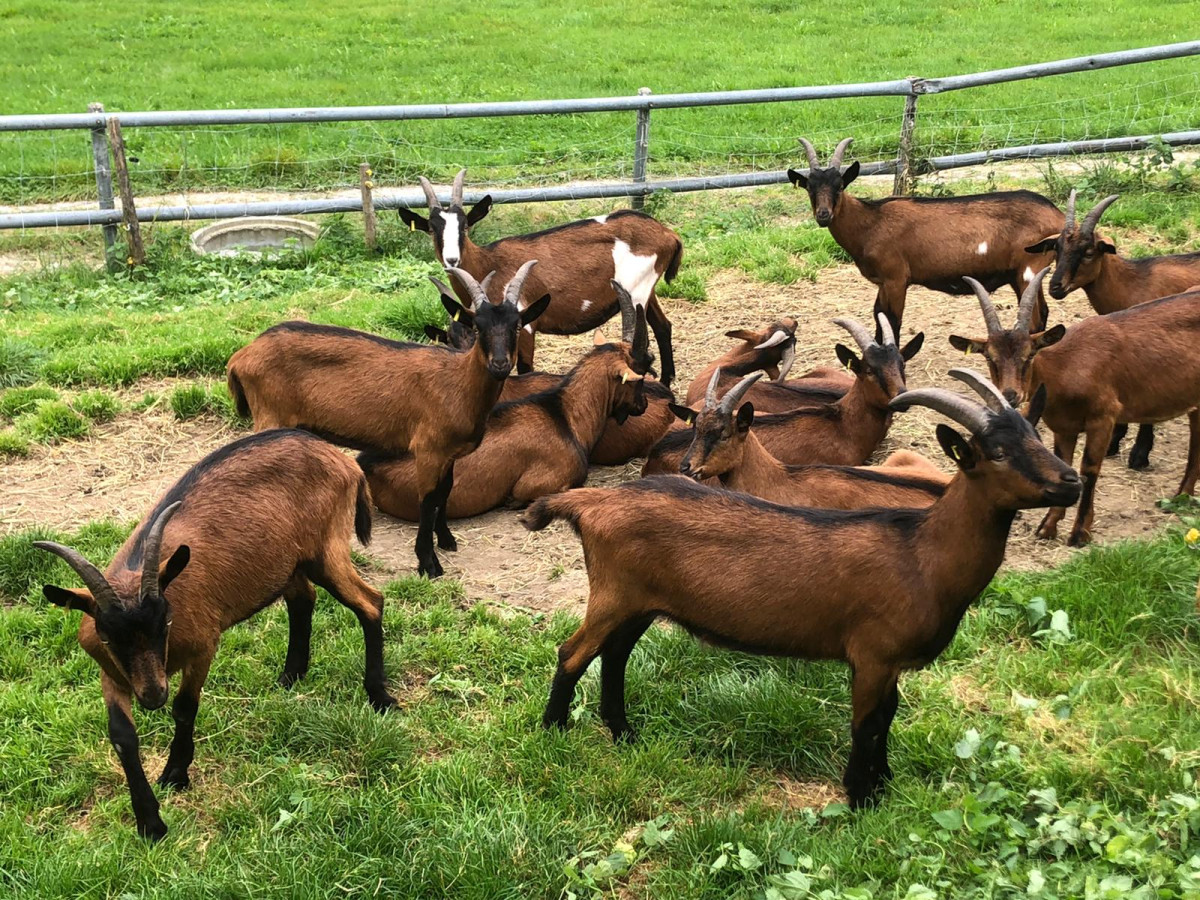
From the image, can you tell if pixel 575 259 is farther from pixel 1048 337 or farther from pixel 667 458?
pixel 1048 337

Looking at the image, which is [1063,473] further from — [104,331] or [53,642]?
[104,331]

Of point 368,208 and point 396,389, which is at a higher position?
point 368,208

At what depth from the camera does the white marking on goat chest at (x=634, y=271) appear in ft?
28.9

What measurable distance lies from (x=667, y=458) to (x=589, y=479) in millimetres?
893

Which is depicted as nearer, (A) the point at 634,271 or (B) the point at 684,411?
(B) the point at 684,411

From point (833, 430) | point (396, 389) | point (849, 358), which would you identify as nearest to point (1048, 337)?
point (849, 358)

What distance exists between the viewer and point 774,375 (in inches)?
328

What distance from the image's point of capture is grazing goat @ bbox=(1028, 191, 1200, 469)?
309 inches

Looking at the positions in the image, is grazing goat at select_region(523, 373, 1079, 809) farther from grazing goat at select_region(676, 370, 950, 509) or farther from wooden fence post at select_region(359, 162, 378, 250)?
wooden fence post at select_region(359, 162, 378, 250)

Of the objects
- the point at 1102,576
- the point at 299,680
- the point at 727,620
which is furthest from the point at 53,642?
the point at 1102,576

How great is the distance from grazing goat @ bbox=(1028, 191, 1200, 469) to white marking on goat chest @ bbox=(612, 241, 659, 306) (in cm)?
287

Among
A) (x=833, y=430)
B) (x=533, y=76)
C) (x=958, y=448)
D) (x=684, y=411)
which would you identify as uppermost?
(x=533, y=76)

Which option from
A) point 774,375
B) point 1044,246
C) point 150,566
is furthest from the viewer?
point 774,375

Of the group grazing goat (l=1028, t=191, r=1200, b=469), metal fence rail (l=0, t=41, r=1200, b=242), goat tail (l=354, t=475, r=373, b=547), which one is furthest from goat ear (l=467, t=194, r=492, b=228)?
grazing goat (l=1028, t=191, r=1200, b=469)
